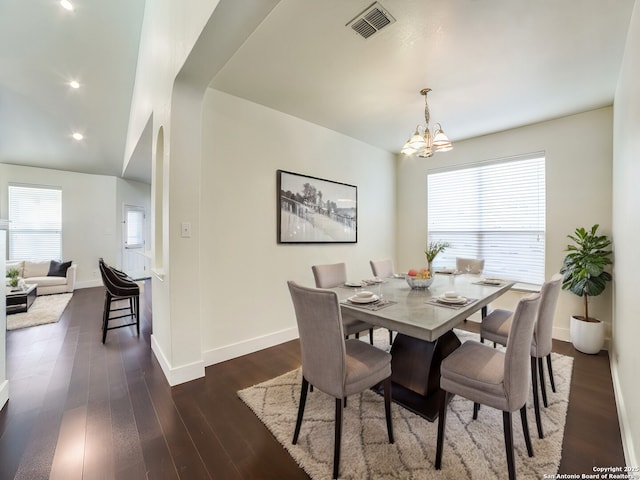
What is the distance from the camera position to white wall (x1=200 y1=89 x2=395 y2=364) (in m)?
2.69

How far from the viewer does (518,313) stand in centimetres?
133

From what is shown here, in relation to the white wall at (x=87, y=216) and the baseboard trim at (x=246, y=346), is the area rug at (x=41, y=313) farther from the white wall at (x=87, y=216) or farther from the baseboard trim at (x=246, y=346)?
the baseboard trim at (x=246, y=346)

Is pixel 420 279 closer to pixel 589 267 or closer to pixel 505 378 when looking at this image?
pixel 505 378

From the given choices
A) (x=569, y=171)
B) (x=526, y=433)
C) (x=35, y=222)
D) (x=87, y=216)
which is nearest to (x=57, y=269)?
(x=35, y=222)

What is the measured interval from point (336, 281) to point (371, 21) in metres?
2.15

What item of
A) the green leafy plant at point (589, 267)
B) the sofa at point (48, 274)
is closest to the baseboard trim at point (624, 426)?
the green leafy plant at point (589, 267)

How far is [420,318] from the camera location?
5.03ft

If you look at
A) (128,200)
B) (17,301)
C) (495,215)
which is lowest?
(17,301)

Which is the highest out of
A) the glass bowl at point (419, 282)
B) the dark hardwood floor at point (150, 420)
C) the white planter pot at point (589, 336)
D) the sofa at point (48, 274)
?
the glass bowl at point (419, 282)

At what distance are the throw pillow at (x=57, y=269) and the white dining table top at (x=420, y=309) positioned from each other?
6467 mm

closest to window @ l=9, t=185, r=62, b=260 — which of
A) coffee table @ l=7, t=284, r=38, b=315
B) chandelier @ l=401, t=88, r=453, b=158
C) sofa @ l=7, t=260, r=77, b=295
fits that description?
sofa @ l=7, t=260, r=77, b=295

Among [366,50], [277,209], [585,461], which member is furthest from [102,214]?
[585,461]

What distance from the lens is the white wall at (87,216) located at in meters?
6.30

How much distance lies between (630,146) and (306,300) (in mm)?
2272
